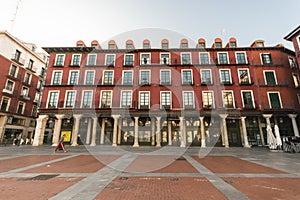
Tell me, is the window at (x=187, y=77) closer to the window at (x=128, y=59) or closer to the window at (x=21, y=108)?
the window at (x=128, y=59)

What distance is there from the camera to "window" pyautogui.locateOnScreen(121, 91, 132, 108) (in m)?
21.1

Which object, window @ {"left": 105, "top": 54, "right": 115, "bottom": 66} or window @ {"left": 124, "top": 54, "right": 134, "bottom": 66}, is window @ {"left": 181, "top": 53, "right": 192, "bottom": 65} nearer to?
window @ {"left": 124, "top": 54, "right": 134, "bottom": 66}

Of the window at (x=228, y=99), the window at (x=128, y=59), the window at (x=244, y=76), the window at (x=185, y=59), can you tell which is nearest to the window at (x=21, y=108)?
the window at (x=128, y=59)

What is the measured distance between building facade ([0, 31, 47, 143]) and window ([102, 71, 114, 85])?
17035mm

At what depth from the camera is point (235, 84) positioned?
21.4 meters

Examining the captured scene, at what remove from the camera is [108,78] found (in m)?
22.7

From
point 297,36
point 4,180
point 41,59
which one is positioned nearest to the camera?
point 4,180

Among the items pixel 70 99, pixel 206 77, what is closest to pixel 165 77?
pixel 206 77

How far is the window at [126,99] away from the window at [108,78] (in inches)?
107

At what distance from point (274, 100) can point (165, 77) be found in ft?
50.6

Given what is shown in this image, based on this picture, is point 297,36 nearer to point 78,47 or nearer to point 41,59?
point 78,47

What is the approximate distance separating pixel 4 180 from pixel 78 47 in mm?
21598

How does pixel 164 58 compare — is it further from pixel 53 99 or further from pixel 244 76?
pixel 53 99

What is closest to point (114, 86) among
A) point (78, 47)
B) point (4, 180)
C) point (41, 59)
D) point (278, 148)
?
point (78, 47)
